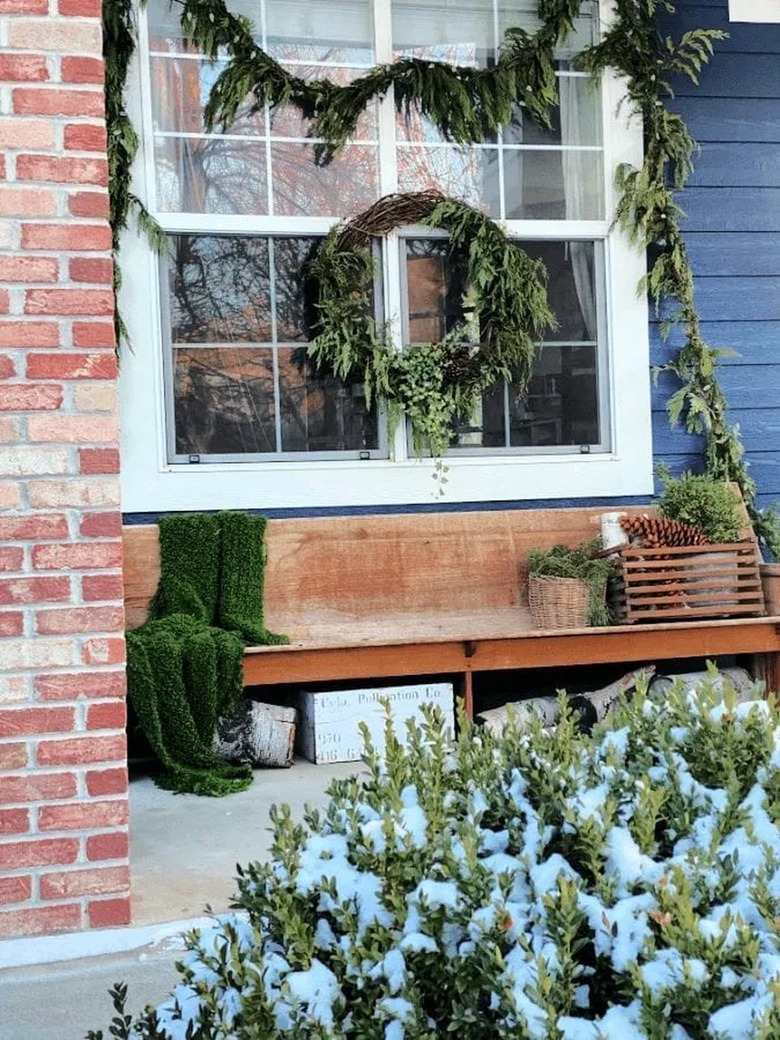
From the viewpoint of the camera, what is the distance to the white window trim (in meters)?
4.46

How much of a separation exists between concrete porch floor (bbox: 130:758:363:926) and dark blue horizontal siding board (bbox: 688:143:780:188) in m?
2.98

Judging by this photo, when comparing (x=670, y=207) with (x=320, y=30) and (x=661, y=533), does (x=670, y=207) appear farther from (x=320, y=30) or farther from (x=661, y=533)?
(x=320, y=30)

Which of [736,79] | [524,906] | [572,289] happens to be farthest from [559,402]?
[524,906]

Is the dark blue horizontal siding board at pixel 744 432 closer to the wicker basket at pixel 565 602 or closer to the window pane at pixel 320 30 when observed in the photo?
the wicker basket at pixel 565 602

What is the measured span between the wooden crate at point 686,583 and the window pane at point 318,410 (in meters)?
1.22

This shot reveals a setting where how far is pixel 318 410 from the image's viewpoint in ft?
16.0

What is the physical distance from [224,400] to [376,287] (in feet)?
2.63

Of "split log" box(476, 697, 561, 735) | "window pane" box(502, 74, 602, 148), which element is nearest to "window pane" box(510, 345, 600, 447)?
"window pane" box(502, 74, 602, 148)

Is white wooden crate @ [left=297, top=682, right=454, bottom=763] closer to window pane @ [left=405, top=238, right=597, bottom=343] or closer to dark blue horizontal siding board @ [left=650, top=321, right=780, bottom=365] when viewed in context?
window pane @ [left=405, top=238, right=597, bottom=343]

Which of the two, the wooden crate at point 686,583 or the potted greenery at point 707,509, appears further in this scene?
the potted greenery at point 707,509

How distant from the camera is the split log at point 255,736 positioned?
4.18 m

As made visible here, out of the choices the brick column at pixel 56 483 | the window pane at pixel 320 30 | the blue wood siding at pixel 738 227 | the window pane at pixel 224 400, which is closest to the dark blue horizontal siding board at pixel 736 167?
the blue wood siding at pixel 738 227

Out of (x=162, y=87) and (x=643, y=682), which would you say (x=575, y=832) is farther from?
(x=162, y=87)

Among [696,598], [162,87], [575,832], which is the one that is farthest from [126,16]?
[575,832]
